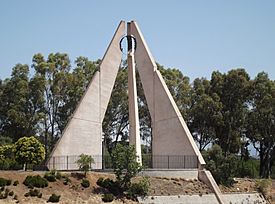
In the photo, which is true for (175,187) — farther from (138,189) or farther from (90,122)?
(90,122)

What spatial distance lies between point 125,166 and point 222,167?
36.1ft

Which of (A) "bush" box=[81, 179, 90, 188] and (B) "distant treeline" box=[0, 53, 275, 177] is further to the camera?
(B) "distant treeline" box=[0, 53, 275, 177]

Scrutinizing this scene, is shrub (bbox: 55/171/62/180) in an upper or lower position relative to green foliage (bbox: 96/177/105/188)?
upper

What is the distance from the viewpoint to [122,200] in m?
31.8

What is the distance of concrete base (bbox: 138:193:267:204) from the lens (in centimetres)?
3275

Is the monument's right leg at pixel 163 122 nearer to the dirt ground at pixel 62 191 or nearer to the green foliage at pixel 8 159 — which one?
the dirt ground at pixel 62 191

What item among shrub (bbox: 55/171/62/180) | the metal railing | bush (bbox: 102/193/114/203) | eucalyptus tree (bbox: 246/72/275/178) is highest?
eucalyptus tree (bbox: 246/72/275/178)

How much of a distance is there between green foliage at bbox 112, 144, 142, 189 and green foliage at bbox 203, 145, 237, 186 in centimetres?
935

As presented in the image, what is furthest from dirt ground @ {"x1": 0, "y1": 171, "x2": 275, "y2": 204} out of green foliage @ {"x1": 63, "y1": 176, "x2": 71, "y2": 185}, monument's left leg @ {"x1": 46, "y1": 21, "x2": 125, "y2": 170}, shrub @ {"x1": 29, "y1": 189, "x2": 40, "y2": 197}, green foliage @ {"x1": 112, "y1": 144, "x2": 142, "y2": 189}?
monument's left leg @ {"x1": 46, "y1": 21, "x2": 125, "y2": 170}

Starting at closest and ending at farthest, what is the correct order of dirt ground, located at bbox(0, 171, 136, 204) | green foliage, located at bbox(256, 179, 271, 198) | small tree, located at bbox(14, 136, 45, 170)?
dirt ground, located at bbox(0, 171, 136, 204), small tree, located at bbox(14, 136, 45, 170), green foliage, located at bbox(256, 179, 271, 198)

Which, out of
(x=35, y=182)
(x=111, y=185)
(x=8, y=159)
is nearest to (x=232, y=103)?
(x=8, y=159)

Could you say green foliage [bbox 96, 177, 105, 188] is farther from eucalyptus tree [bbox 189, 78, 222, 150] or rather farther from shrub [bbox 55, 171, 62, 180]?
eucalyptus tree [bbox 189, 78, 222, 150]

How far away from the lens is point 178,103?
5834 cm

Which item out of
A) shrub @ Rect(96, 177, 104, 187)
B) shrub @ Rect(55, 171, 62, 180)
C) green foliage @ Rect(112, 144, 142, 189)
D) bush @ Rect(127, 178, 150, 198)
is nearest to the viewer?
bush @ Rect(127, 178, 150, 198)
